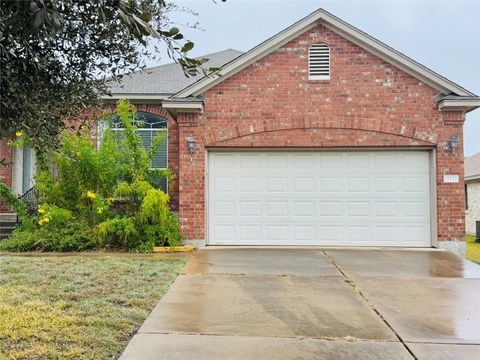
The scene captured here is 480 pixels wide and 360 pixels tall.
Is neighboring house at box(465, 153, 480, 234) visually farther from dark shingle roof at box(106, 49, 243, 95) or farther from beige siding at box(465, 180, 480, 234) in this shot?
dark shingle roof at box(106, 49, 243, 95)

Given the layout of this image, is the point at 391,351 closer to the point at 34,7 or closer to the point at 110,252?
the point at 34,7


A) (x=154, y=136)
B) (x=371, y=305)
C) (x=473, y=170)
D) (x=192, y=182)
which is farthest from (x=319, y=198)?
(x=473, y=170)

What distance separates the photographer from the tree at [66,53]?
201 cm

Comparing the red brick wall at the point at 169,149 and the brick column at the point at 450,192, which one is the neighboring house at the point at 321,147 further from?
the red brick wall at the point at 169,149

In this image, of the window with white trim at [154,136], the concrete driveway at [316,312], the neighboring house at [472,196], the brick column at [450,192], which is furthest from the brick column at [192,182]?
the neighboring house at [472,196]

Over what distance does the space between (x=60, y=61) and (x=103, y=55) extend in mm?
372

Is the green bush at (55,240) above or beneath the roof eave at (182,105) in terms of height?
beneath

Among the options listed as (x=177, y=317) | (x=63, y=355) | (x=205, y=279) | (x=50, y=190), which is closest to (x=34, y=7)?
(x=63, y=355)

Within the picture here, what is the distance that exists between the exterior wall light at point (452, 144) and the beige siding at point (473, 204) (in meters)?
11.6

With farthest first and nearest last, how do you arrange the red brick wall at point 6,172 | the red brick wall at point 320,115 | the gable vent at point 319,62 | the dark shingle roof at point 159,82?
1. the red brick wall at point 6,172
2. the dark shingle roof at point 159,82
3. the gable vent at point 319,62
4. the red brick wall at point 320,115

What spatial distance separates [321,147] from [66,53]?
25.0 ft

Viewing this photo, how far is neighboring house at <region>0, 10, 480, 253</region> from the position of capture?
9.95 m

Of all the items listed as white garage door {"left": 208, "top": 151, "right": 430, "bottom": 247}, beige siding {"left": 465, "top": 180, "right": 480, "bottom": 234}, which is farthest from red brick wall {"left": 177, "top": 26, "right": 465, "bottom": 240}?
beige siding {"left": 465, "top": 180, "right": 480, "bottom": 234}

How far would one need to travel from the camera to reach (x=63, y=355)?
140 inches
